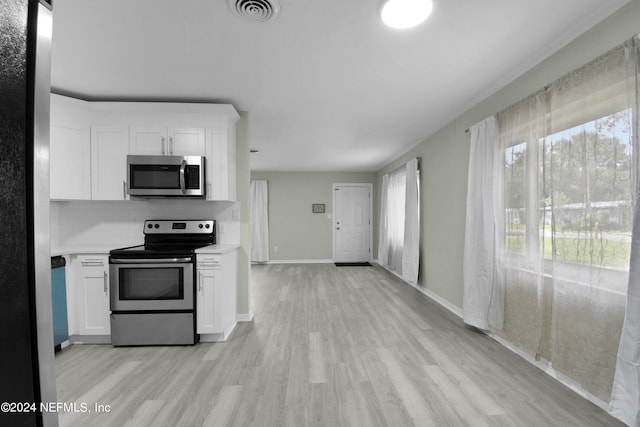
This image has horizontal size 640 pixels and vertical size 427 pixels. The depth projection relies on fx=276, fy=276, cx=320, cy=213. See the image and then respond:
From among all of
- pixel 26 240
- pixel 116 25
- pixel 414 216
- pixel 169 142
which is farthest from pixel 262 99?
pixel 414 216

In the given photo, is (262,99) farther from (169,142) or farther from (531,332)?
(531,332)

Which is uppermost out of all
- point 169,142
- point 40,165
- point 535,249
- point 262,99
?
point 262,99

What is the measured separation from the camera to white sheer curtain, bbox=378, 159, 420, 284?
14.7 ft

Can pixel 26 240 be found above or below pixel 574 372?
above

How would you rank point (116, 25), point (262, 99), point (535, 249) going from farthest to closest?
point (262, 99), point (535, 249), point (116, 25)

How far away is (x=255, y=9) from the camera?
1.59m

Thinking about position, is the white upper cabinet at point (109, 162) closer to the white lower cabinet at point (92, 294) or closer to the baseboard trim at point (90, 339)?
the white lower cabinet at point (92, 294)

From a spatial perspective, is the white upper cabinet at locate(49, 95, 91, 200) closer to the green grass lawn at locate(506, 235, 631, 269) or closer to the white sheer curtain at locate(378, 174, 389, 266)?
the green grass lawn at locate(506, 235, 631, 269)

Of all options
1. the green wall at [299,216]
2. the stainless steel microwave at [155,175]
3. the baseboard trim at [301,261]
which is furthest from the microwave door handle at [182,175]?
the baseboard trim at [301,261]

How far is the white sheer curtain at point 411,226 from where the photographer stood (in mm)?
4422

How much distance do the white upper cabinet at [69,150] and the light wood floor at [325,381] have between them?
4.91 feet

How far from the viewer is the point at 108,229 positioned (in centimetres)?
306

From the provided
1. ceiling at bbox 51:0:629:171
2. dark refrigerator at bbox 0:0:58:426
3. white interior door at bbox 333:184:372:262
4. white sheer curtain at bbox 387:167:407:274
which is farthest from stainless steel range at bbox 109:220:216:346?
white interior door at bbox 333:184:372:262

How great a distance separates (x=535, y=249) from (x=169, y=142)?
344cm
